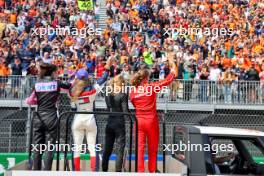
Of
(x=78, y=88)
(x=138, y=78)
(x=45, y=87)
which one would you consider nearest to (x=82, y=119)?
(x=78, y=88)

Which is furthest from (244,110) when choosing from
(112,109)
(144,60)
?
(112,109)

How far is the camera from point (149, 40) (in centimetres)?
1906

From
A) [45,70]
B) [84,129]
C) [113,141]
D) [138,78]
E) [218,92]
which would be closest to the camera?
[45,70]

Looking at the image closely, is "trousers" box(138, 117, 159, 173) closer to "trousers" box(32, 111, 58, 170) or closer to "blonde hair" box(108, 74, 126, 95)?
"blonde hair" box(108, 74, 126, 95)

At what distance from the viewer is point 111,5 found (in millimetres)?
21094

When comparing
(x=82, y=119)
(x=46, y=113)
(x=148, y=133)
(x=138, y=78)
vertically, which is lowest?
(x=148, y=133)

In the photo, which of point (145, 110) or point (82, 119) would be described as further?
point (82, 119)

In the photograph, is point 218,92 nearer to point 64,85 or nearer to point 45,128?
point 64,85

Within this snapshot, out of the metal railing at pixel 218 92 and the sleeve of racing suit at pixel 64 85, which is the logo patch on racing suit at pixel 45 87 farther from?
the metal railing at pixel 218 92

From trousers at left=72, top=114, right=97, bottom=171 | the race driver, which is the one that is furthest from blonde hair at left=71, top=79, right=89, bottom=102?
the race driver

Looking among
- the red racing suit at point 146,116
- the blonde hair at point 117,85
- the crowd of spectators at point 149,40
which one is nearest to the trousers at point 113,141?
the red racing suit at point 146,116

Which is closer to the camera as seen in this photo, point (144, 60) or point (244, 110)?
point (244, 110)

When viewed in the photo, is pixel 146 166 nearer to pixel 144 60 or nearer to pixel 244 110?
pixel 244 110

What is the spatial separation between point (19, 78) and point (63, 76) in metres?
1.42
